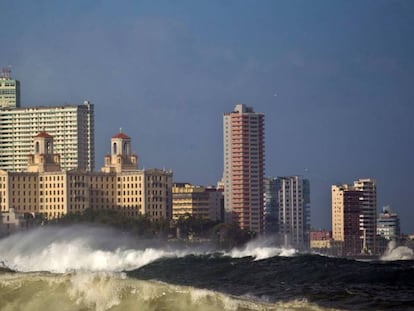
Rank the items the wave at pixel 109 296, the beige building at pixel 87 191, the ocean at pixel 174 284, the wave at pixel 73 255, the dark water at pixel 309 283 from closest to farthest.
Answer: the wave at pixel 109 296
the ocean at pixel 174 284
the dark water at pixel 309 283
the wave at pixel 73 255
the beige building at pixel 87 191

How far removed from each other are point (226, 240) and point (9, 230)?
3133 centimetres

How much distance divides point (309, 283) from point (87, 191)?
137929 millimetres

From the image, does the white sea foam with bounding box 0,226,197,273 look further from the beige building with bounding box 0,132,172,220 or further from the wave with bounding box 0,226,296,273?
the beige building with bounding box 0,132,172,220

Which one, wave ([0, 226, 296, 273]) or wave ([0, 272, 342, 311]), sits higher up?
wave ([0, 272, 342, 311])

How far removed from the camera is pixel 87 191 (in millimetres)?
192500

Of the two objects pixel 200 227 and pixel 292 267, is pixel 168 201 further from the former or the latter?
pixel 292 267

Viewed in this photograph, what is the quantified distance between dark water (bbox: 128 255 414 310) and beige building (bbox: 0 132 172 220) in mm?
104314

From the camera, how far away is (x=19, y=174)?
195m

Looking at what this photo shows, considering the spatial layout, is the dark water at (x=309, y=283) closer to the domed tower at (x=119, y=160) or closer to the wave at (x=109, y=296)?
the wave at (x=109, y=296)

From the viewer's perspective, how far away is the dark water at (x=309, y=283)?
40562mm

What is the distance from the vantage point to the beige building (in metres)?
191

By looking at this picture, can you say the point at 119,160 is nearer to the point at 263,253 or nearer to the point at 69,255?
the point at 263,253

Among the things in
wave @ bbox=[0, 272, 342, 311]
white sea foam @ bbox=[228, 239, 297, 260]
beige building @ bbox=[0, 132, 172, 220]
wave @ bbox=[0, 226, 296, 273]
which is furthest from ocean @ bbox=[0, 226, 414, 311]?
beige building @ bbox=[0, 132, 172, 220]

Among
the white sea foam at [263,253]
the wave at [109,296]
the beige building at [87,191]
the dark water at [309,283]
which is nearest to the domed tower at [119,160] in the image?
the beige building at [87,191]
